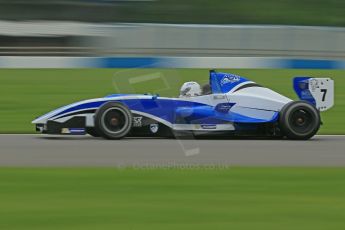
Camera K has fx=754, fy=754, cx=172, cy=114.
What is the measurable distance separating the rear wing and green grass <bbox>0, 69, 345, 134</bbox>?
52.3 inches

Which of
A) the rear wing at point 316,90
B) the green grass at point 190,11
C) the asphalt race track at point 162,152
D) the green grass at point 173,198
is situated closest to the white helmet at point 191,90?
the asphalt race track at point 162,152

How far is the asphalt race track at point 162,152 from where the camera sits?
805 cm

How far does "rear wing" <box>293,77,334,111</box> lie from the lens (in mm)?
10547

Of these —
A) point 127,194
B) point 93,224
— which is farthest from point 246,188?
point 93,224

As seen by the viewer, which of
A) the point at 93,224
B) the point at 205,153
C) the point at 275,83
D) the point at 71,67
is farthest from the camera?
the point at 71,67

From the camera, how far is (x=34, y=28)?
3197 centimetres

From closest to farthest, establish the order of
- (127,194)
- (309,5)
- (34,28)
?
(127,194)
(34,28)
(309,5)

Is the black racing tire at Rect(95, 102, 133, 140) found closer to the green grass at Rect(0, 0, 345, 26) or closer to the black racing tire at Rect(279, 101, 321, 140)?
the black racing tire at Rect(279, 101, 321, 140)

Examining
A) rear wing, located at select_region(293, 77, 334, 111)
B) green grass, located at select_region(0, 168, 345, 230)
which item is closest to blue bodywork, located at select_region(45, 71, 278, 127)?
rear wing, located at select_region(293, 77, 334, 111)

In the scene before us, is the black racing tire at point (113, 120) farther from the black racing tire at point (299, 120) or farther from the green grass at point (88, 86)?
the black racing tire at point (299, 120)

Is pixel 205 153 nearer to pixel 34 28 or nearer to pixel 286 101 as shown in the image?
pixel 286 101

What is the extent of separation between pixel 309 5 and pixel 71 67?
1573 centimetres

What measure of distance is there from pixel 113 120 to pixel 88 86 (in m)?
8.98

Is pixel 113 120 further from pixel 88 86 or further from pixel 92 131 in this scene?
pixel 88 86
